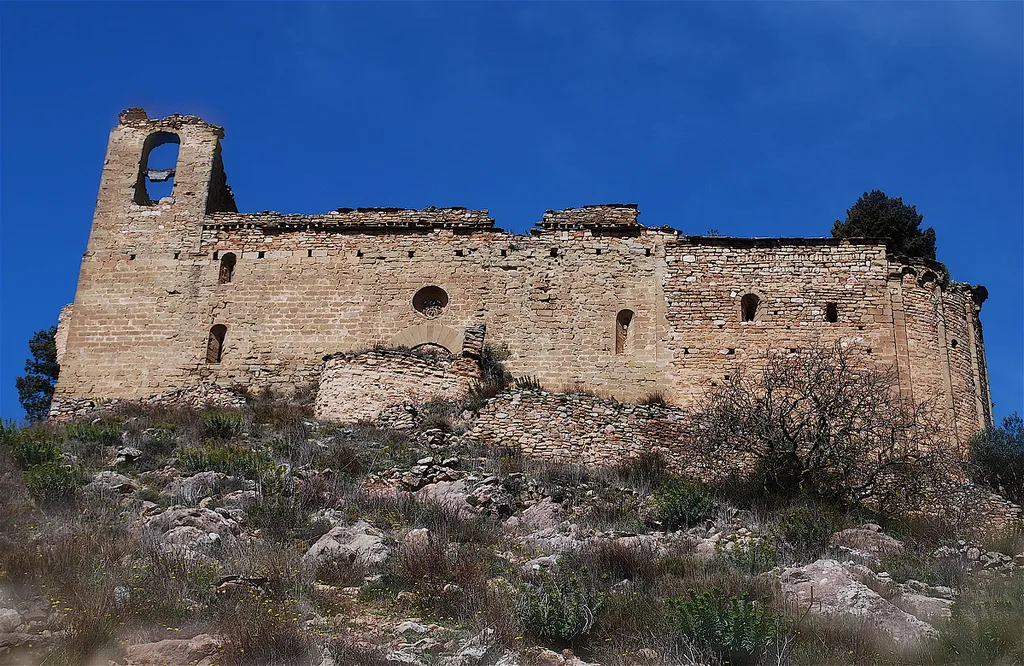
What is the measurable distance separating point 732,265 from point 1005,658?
44.1 ft

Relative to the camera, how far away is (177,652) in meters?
9.43

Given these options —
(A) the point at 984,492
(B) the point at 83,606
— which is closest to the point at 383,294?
(A) the point at 984,492

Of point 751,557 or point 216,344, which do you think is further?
point 216,344

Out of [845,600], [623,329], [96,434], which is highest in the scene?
[623,329]

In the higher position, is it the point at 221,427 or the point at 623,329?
the point at 623,329

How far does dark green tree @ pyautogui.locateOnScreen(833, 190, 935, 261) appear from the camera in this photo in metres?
25.1

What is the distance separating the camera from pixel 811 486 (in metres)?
15.9

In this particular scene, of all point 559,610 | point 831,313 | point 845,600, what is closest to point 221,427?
point 559,610

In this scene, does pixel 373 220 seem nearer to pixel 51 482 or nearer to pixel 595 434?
pixel 595 434

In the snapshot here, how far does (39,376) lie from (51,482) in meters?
17.1

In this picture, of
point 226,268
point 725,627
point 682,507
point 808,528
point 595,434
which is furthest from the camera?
point 226,268

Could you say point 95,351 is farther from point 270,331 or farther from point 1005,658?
point 1005,658

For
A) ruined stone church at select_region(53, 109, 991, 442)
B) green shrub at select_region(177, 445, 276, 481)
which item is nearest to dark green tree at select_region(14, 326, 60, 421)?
ruined stone church at select_region(53, 109, 991, 442)

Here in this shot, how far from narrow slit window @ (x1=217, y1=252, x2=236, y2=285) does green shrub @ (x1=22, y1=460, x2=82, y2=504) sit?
9578 millimetres
